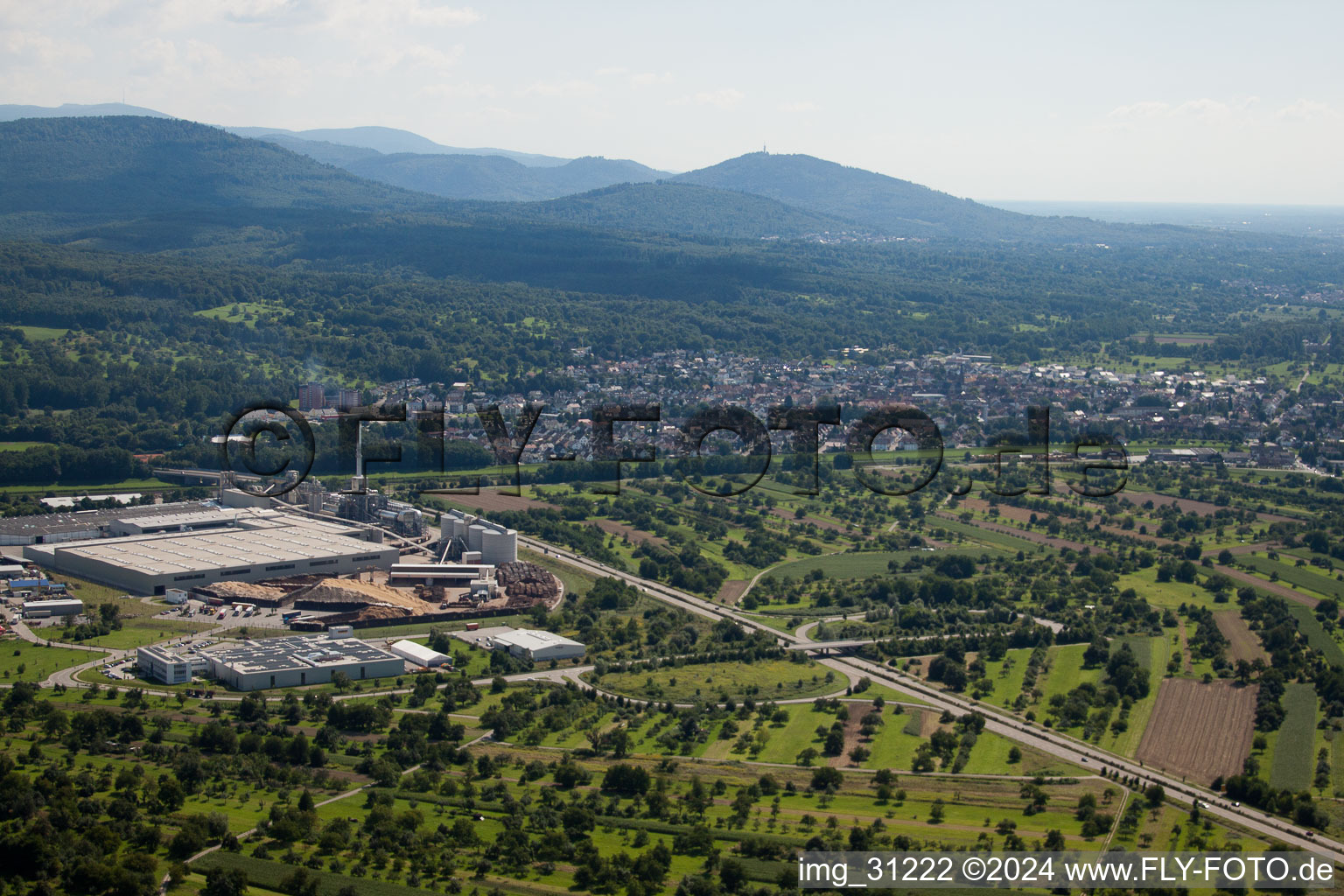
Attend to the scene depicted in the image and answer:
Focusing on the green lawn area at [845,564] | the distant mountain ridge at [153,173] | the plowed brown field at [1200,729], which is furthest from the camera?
the distant mountain ridge at [153,173]

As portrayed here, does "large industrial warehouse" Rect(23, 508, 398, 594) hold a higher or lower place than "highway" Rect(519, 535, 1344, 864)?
higher

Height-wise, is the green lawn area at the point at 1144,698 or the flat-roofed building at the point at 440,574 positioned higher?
the flat-roofed building at the point at 440,574

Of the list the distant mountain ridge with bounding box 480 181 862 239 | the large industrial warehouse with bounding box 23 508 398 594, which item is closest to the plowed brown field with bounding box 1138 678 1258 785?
the large industrial warehouse with bounding box 23 508 398 594

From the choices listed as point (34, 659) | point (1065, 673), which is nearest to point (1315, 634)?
point (1065, 673)

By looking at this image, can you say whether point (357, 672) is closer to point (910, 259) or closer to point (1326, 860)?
point (1326, 860)

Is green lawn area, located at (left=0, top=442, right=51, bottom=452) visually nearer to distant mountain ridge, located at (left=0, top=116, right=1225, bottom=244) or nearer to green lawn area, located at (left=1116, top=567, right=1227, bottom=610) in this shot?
green lawn area, located at (left=1116, top=567, right=1227, bottom=610)

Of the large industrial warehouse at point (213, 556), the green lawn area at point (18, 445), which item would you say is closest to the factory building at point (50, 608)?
the large industrial warehouse at point (213, 556)

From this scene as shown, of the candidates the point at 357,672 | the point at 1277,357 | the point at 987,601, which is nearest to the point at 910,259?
the point at 1277,357

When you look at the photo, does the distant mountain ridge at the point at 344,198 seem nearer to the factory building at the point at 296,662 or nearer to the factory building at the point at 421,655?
the factory building at the point at 296,662
